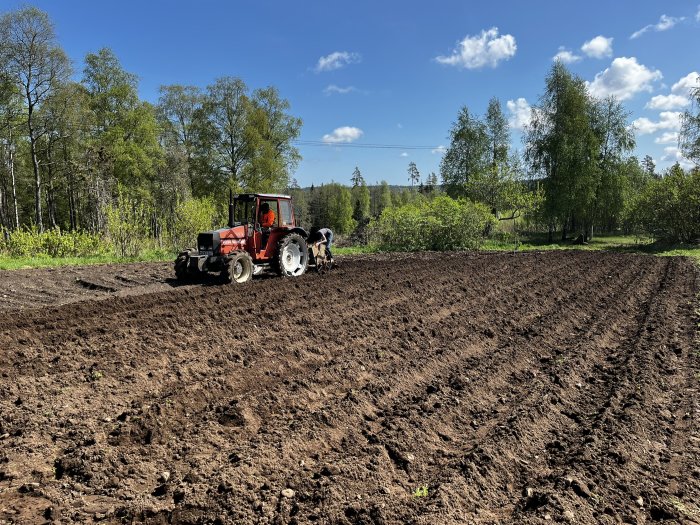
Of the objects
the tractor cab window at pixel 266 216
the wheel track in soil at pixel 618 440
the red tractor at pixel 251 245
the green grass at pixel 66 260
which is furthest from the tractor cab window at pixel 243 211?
the wheel track in soil at pixel 618 440

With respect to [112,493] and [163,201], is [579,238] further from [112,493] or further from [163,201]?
[112,493]

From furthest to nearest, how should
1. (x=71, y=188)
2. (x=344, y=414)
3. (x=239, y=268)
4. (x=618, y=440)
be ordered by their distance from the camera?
(x=71, y=188) → (x=239, y=268) → (x=344, y=414) → (x=618, y=440)

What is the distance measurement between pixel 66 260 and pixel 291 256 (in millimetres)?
8486

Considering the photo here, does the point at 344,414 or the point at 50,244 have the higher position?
the point at 50,244

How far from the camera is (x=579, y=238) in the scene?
33719mm

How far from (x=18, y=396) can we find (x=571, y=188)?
112ft

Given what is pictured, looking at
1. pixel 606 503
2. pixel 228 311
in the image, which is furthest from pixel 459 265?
pixel 606 503

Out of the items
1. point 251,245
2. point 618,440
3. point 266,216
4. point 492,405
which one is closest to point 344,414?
point 492,405

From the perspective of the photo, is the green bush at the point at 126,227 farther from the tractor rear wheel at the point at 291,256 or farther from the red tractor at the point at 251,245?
the tractor rear wheel at the point at 291,256

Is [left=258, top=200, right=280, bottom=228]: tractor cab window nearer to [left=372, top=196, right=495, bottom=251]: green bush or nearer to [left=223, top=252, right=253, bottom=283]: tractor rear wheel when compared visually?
[left=223, top=252, right=253, bottom=283]: tractor rear wheel

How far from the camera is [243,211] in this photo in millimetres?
11109

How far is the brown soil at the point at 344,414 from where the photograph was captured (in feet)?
9.32

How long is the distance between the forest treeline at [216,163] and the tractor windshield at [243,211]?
26.6ft

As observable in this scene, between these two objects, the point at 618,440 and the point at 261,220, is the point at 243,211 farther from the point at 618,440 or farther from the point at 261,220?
the point at 618,440
